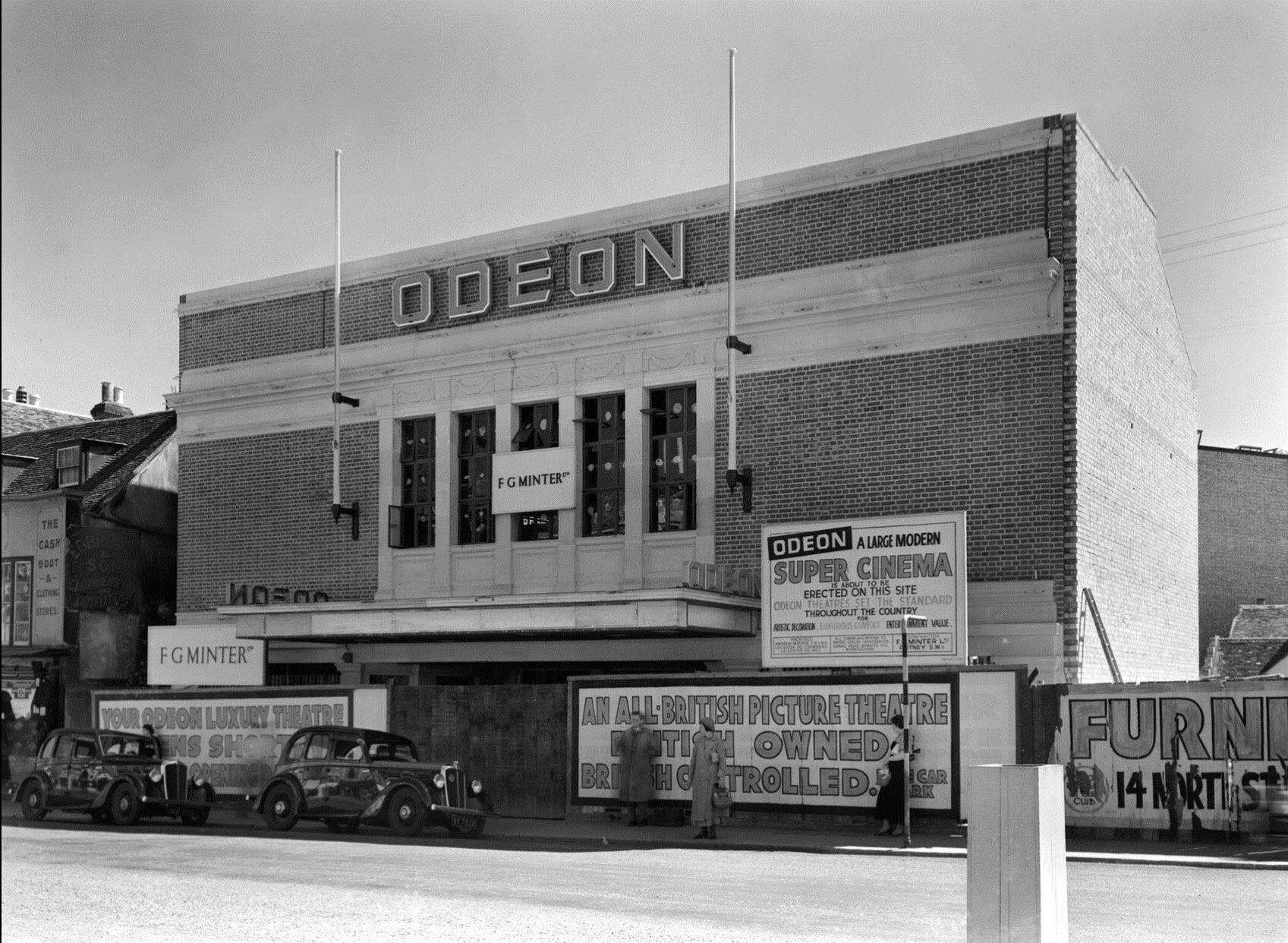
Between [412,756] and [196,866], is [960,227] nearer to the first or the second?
[412,756]

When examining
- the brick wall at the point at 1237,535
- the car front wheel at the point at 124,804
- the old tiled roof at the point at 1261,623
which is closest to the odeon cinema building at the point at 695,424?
the car front wheel at the point at 124,804

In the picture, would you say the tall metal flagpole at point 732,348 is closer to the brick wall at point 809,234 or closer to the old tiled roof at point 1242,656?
the brick wall at point 809,234

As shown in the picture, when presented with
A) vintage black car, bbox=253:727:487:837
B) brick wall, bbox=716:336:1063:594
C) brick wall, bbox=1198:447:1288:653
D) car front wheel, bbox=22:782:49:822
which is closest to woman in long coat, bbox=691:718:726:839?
vintage black car, bbox=253:727:487:837

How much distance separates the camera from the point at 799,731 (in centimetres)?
2202

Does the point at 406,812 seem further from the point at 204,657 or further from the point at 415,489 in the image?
the point at 204,657

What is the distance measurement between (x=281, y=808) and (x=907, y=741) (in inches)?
367

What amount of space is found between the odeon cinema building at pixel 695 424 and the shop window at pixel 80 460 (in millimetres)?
4222

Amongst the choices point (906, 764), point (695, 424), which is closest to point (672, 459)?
point (695, 424)

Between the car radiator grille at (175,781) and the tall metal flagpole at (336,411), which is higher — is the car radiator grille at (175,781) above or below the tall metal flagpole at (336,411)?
below

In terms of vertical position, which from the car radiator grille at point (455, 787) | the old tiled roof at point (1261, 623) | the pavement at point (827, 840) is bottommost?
the pavement at point (827, 840)

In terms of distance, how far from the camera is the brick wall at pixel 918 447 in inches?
881

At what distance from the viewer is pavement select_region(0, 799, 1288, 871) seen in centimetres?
1697

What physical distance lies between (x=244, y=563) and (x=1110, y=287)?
715 inches

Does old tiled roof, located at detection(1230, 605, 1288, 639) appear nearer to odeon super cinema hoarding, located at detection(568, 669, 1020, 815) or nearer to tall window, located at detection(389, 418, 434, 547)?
odeon super cinema hoarding, located at detection(568, 669, 1020, 815)
